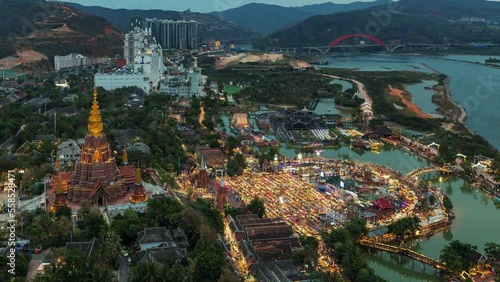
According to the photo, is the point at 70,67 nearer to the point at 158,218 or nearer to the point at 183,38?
the point at 183,38

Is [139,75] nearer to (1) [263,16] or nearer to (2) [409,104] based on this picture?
(2) [409,104]

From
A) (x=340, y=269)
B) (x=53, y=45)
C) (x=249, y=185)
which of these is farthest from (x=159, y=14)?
(x=340, y=269)

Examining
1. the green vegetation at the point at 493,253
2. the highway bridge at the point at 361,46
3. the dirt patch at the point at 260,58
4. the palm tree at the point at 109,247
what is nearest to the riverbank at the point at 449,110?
the green vegetation at the point at 493,253

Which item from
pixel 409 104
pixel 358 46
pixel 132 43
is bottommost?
pixel 409 104

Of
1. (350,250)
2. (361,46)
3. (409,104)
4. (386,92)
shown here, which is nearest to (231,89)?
(386,92)

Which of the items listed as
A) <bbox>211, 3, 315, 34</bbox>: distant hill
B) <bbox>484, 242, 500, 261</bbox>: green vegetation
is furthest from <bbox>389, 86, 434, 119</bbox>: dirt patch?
<bbox>211, 3, 315, 34</bbox>: distant hill

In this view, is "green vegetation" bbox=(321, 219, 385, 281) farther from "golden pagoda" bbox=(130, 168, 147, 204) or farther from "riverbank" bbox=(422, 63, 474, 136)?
"riverbank" bbox=(422, 63, 474, 136)

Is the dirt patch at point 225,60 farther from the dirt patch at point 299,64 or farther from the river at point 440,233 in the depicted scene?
the river at point 440,233
